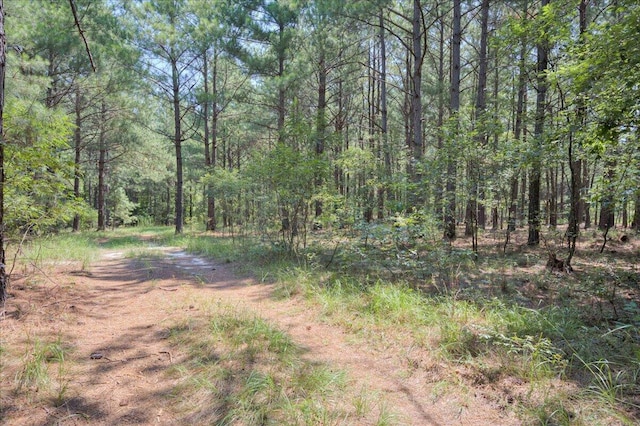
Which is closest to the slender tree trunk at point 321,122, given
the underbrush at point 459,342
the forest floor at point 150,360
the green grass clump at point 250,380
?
the underbrush at point 459,342

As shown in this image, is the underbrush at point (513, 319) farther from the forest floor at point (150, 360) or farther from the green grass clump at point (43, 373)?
the green grass clump at point (43, 373)

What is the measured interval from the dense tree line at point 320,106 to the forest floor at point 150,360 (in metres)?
1.39

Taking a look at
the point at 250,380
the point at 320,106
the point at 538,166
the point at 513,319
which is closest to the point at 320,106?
the point at 320,106

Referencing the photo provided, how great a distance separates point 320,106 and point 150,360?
10679mm

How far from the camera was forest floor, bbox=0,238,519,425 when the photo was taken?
2.18 m

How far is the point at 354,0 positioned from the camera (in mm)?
8938

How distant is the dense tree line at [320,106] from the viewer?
169 inches

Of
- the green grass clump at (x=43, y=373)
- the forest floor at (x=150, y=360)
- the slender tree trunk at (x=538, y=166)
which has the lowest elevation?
the forest floor at (x=150, y=360)

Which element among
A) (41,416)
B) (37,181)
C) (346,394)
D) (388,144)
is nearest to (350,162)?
(388,144)

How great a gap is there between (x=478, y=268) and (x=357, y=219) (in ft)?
8.38

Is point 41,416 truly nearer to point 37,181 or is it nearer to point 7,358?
point 7,358

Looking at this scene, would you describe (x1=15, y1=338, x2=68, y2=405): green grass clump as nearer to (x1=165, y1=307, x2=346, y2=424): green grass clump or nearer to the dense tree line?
(x1=165, y1=307, x2=346, y2=424): green grass clump

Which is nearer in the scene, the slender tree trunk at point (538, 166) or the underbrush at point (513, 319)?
the underbrush at point (513, 319)

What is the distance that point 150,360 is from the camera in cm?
295
